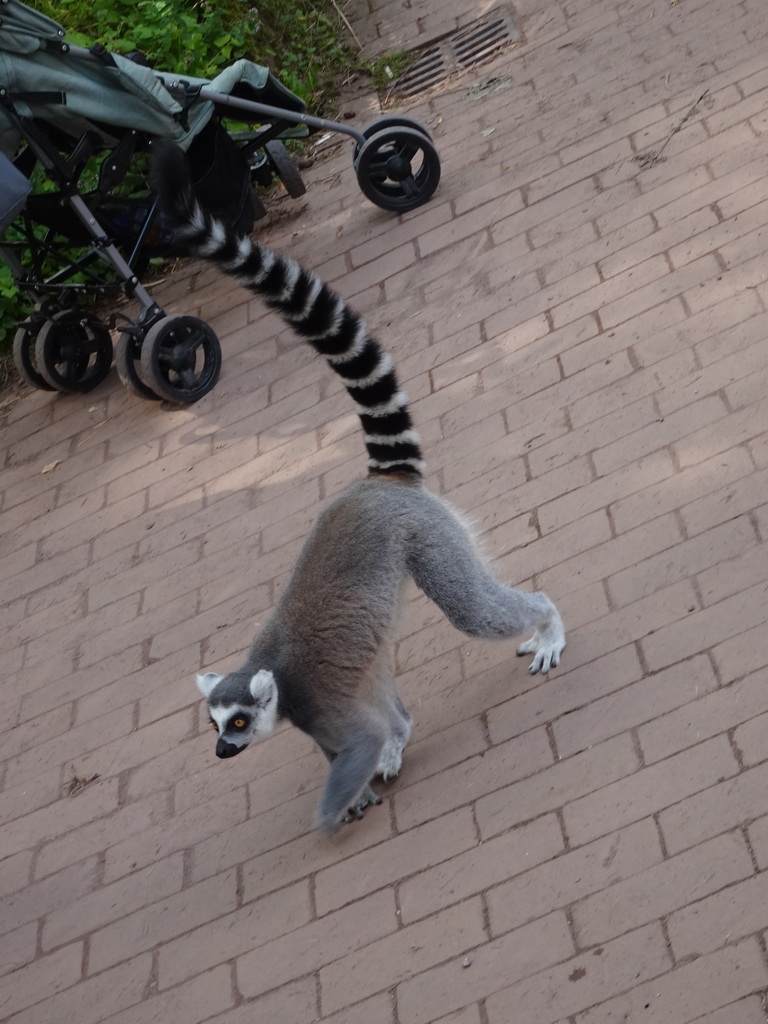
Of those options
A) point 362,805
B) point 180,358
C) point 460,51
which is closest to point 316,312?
point 362,805

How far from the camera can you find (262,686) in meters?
3.40

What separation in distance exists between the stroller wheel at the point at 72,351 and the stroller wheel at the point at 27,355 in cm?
6

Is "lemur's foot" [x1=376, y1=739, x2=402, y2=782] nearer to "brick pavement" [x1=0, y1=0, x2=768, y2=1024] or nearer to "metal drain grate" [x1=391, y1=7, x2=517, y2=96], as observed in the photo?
"brick pavement" [x1=0, y1=0, x2=768, y2=1024]

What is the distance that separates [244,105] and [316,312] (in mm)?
2720

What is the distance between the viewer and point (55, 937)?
155 inches

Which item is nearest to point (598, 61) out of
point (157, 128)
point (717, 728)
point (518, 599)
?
point (157, 128)

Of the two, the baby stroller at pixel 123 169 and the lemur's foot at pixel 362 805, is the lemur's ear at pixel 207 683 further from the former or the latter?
the baby stroller at pixel 123 169

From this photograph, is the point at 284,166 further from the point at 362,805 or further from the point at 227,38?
the point at 362,805

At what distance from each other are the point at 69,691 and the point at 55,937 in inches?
44.3

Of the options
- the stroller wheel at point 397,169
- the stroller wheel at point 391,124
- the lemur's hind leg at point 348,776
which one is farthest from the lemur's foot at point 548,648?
the stroller wheel at point 391,124

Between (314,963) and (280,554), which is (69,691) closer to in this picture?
(280,554)

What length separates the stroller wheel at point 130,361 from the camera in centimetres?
584

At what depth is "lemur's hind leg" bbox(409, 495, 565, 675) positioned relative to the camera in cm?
366

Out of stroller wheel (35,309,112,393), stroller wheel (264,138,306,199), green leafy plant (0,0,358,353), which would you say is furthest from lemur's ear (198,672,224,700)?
green leafy plant (0,0,358,353)
